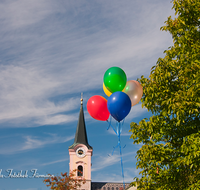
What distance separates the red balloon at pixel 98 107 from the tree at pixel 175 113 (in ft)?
4.39

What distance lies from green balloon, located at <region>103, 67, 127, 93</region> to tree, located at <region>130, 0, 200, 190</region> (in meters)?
0.74

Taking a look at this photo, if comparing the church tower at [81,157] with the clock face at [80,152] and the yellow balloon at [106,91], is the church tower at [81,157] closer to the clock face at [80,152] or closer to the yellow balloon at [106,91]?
the clock face at [80,152]

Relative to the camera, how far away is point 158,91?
966cm

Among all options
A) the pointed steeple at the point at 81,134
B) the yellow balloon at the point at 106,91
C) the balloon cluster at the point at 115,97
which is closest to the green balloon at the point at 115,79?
the balloon cluster at the point at 115,97

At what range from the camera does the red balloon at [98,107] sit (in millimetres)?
10695

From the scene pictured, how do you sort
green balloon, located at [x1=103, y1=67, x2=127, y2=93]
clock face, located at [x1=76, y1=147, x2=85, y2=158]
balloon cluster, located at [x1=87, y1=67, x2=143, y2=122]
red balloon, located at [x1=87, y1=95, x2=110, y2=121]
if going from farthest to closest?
clock face, located at [x1=76, y1=147, x2=85, y2=158] < red balloon, located at [x1=87, y1=95, x2=110, y2=121] < green balloon, located at [x1=103, y1=67, x2=127, y2=93] < balloon cluster, located at [x1=87, y1=67, x2=143, y2=122]

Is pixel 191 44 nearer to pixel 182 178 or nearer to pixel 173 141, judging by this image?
pixel 173 141

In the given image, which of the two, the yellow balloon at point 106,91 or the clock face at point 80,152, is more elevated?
the clock face at point 80,152

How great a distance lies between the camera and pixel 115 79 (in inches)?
412

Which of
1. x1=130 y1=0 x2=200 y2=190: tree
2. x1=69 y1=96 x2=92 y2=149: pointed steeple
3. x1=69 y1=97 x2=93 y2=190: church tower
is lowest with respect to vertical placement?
x1=130 y1=0 x2=200 y2=190: tree

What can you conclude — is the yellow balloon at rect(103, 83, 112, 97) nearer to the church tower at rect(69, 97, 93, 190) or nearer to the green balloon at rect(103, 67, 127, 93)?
the green balloon at rect(103, 67, 127, 93)

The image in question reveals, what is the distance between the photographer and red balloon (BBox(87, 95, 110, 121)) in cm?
1070

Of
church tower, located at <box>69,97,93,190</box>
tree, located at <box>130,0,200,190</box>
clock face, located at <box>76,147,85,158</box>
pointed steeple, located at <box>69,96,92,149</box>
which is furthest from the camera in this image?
pointed steeple, located at <box>69,96,92,149</box>

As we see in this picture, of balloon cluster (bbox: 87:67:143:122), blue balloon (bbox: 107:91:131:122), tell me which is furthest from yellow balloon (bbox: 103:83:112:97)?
blue balloon (bbox: 107:91:131:122)
